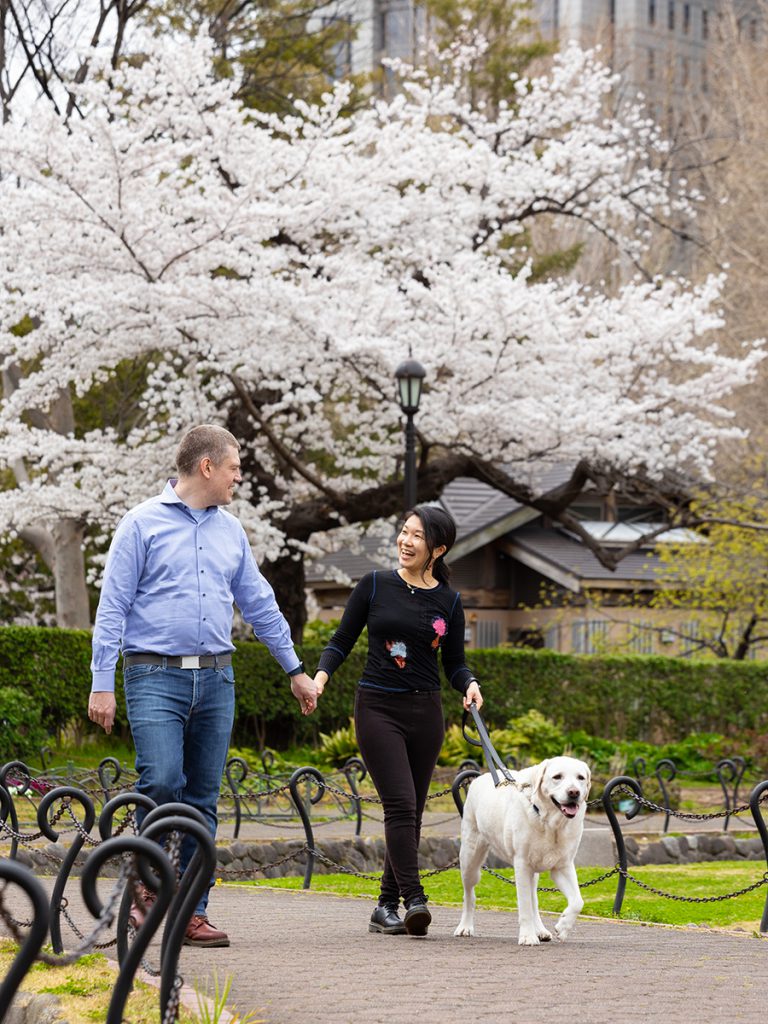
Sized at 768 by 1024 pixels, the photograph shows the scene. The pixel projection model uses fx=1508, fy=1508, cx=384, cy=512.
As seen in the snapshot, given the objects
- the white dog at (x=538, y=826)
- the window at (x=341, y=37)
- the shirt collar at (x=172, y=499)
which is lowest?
the white dog at (x=538, y=826)

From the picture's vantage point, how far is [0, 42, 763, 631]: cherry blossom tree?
17906 millimetres

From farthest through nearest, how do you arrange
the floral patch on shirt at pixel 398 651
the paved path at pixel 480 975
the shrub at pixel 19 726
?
the shrub at pixel 19 726, the floral patch on shirt at pixel 398 651, the paved path at pixel 480 975

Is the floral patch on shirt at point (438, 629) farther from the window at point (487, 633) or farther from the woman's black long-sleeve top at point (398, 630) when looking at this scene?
the window at point (487, 633)

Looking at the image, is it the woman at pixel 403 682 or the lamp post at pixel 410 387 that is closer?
the woman at pixel 403 682

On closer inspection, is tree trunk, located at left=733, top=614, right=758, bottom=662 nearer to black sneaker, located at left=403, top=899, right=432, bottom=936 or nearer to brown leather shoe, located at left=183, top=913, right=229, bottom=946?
black sneaker, located at left=403, top=899, right=432, bottom=936

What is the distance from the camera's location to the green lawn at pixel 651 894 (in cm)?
876

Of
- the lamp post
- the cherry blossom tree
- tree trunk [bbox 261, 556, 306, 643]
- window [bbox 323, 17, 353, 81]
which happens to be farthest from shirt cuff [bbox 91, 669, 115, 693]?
window [bbox 323, 17, 353, 81]

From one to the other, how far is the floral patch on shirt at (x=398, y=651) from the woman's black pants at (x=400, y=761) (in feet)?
0.47

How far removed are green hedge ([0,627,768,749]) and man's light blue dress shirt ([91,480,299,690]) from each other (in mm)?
11116

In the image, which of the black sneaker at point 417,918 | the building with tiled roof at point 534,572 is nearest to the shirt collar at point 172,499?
the black sneaker at point 417,918

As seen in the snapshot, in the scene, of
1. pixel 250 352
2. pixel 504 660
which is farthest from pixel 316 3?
pixel 504 660

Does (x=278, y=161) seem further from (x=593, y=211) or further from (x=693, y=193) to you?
(x=693, y=193)

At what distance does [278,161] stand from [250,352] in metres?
2.80

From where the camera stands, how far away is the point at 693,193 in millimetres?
23547
